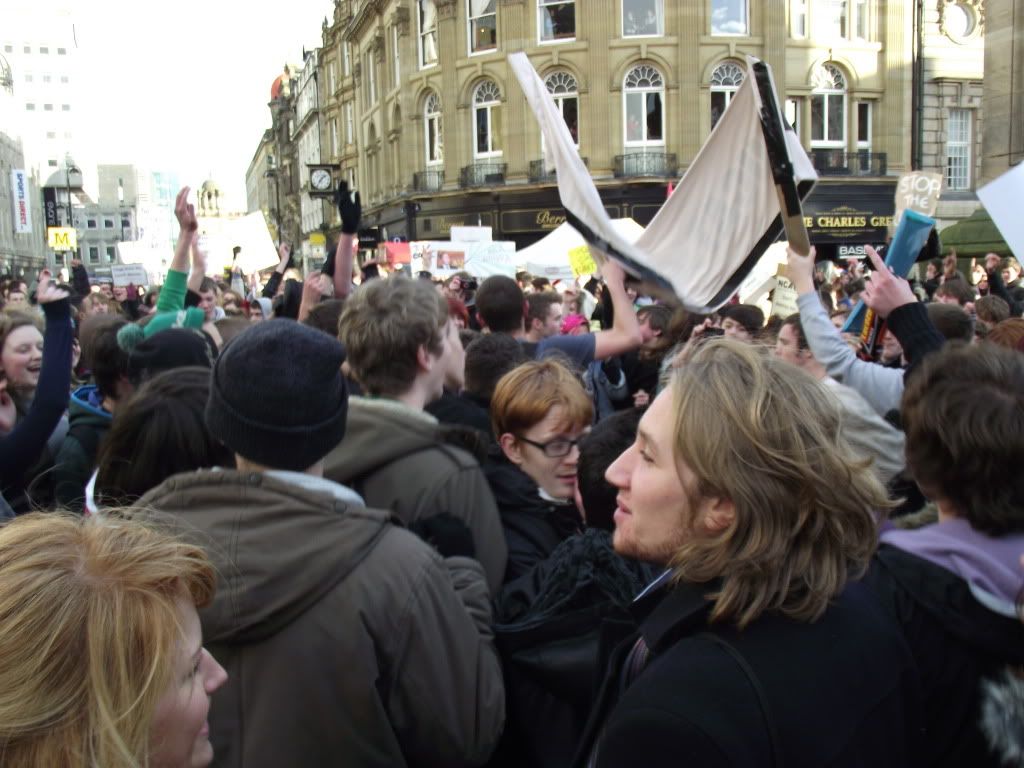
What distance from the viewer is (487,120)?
3328cm

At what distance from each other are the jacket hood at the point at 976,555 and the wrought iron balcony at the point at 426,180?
33.9 m

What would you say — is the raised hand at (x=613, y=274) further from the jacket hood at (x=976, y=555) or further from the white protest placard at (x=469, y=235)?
the white protest placard at (x=469, y=235)

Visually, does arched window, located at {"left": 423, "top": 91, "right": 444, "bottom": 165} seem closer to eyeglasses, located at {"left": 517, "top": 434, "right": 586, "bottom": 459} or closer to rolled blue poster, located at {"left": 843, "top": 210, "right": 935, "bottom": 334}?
rolled blue poster, located at {"left": 843, "top": 210, "right": 935, "bottom": 334}

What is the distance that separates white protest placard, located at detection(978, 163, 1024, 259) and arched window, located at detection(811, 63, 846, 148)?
30.4 meters

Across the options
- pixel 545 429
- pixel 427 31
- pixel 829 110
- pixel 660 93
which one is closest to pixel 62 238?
pixel 427 31

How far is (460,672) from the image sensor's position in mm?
2006

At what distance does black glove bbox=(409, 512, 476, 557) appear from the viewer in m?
2.30

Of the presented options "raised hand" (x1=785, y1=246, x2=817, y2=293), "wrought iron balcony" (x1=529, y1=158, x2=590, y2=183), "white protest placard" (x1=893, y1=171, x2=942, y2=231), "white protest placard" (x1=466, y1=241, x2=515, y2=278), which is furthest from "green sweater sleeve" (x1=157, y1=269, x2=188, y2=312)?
"wrought iron balcony" (x1=529, y1=158, x2=590, y2=183)

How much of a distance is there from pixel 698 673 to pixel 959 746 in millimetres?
811

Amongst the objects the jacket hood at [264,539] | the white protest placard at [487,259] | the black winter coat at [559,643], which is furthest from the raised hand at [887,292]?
the white protest placard at [487,259]

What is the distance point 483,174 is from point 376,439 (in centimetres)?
3137

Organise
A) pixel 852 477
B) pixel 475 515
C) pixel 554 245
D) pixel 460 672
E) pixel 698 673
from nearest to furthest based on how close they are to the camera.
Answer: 1. pixel 698 673
2. pixel 852 477
3. pixel 460 672
4. pixel 475 515
5. pixel 554 245

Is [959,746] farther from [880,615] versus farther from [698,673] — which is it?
[698,673]

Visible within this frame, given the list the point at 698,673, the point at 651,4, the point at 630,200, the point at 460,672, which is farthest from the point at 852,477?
the point at 651,4
